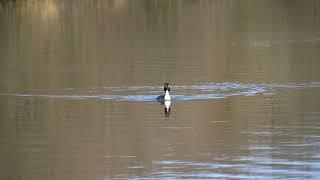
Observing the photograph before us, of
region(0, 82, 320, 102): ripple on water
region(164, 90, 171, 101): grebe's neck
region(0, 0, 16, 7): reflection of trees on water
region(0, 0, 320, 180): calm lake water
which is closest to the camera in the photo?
region(0, 0, 320, 180): calm lake water

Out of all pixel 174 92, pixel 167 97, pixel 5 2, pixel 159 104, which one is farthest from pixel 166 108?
pixel 5 2

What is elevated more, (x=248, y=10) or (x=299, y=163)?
(x=248, y=10)

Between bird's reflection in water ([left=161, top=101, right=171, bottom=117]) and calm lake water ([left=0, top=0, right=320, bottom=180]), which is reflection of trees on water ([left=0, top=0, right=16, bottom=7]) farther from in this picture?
bird's reflection in water ([left=161, top=101, right=171, bottom=117])

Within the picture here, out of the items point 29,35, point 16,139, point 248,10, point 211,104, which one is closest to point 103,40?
point 29,35

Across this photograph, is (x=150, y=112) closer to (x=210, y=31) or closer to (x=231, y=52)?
(x=231, y=52)

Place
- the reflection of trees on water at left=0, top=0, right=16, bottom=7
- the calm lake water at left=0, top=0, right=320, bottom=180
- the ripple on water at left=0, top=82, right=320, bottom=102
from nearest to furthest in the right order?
the calm lake water at left=0, top=0, right=320, bottom=180 < the ripple on water at left=0, top=82, right=320, bottom=102 < the reflection of trees on water at left=0, top=0, right=16, bottom=7

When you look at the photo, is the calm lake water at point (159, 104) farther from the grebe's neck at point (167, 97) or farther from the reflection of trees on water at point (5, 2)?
the reflection of trees on water at point (5, 2)

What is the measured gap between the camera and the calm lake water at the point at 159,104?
24062 mm

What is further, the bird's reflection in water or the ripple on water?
the ripple on water

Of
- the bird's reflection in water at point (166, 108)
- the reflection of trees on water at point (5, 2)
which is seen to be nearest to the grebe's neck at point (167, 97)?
the bird's reflection in water at point (166, 108)

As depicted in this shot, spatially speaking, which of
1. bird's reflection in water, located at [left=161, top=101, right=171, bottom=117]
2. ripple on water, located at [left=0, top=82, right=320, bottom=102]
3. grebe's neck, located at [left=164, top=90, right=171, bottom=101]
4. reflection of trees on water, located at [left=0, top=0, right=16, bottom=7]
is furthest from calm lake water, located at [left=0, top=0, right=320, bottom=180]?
reflection of trees on water, located at [left=0, top=0, right=16, bottom=7]

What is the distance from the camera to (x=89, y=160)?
960 inches

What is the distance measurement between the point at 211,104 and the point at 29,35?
137 ft

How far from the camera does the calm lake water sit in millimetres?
24062
